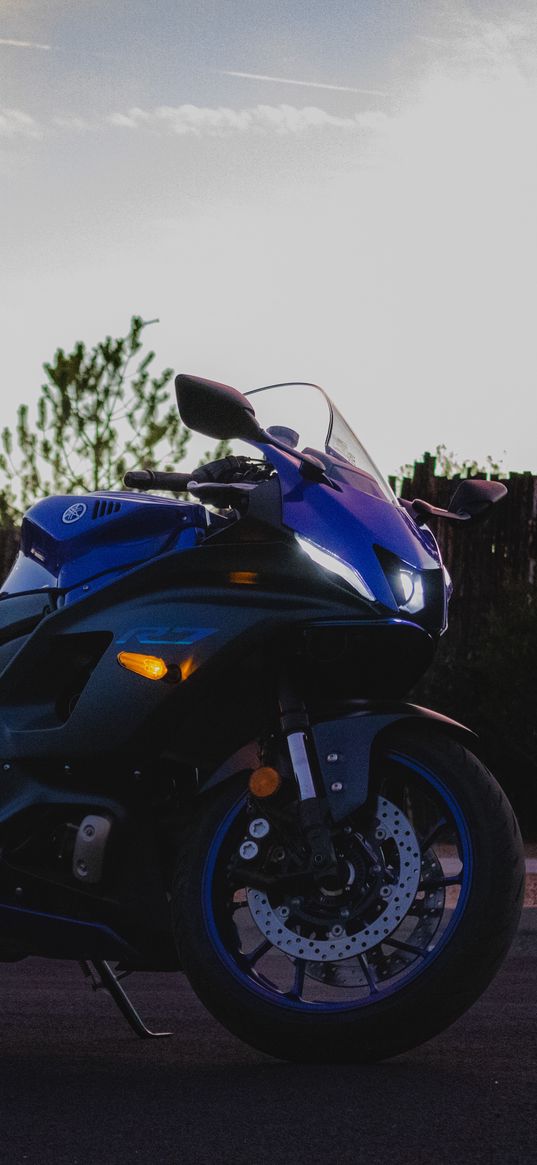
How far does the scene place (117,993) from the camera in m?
4.07

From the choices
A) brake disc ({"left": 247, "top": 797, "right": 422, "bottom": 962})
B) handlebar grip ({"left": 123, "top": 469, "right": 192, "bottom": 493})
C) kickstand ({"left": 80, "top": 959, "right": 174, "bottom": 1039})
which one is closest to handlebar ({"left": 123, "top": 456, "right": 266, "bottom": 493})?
handlebar grip ({"left": 123, "top": 469, "right": 192, "bottom": 493})

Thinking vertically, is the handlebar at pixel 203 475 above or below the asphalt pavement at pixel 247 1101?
above

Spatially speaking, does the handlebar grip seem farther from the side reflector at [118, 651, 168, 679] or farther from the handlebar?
the side reflector at [118, 651, 168, 679]

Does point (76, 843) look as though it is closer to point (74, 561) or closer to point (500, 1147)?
point (74, 561)

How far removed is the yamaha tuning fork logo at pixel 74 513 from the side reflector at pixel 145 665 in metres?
0.41

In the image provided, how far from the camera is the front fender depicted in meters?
3.55

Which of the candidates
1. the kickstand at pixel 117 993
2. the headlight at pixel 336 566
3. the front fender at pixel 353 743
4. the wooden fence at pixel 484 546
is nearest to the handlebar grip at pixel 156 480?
the headlight at pixel 336 566

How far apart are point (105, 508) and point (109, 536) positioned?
77 mm

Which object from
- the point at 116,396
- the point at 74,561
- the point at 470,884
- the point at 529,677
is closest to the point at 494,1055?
the point at 470,884

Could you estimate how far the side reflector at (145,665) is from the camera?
145 inches

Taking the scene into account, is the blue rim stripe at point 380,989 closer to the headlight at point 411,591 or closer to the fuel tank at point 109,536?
the headlight at point 411,591

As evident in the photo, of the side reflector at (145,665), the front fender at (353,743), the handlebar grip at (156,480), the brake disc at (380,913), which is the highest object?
the handlebar grip at (156,480)

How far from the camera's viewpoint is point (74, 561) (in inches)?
154

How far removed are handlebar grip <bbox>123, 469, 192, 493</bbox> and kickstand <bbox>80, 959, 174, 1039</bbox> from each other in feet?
3.90
